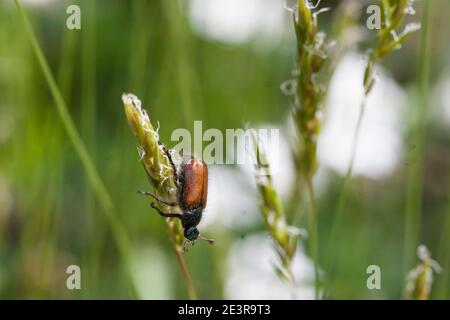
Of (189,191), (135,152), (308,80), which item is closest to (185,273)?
(189,191)

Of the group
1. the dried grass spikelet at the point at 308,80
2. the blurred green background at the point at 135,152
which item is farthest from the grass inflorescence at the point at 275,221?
the blurred green background at the point at 135,152

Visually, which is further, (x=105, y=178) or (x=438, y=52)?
(x=438, y=52)

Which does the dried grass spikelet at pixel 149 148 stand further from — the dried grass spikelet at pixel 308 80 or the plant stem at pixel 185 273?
the dried grass spikelet at pixel 308 80

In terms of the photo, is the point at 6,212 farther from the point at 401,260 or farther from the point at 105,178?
the point at 401,260

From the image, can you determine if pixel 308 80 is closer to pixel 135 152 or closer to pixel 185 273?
pixel 185 273

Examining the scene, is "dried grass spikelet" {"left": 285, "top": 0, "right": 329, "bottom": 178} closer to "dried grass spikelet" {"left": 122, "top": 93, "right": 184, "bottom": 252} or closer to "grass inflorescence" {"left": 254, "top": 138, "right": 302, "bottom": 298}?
"grass inflorescence" {"left": 254, "top": 138, "right": 302, "bottom": 298}

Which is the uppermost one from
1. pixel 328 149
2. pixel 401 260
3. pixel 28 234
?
pixel 328 149

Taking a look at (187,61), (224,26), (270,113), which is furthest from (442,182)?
(187,61)
